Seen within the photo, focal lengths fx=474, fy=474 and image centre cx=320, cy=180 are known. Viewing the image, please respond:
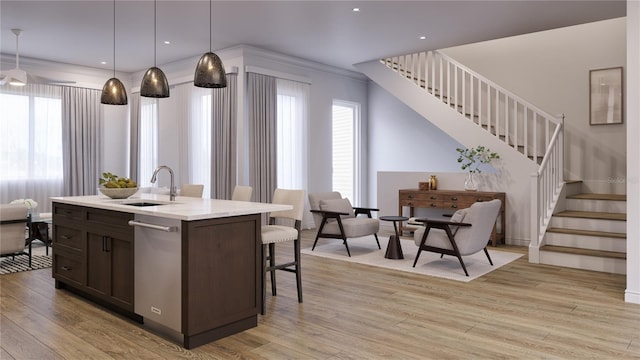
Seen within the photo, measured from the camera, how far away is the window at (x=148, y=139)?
29.4 ft

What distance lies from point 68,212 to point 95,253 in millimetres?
660

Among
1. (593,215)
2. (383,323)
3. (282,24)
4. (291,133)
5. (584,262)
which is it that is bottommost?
(383,323)

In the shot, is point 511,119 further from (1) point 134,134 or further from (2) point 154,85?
(1) point 134,134

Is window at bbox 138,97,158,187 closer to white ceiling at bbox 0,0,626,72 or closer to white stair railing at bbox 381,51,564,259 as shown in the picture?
white ceiling at bbox 0,0,626,72

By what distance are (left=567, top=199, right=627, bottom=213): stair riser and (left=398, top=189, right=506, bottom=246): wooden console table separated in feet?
2.95

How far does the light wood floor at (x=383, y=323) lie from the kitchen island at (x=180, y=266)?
135 mm

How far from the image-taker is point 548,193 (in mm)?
6121

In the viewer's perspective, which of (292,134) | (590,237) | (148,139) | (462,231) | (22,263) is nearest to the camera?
(462,231)

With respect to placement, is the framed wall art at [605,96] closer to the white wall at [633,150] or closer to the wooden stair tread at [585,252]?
the wooden stair tread at [585,252]

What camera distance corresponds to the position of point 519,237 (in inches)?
272

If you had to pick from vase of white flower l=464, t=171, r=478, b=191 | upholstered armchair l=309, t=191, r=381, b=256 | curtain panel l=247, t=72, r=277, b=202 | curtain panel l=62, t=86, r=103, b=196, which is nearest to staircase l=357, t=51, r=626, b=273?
vase of white flower l=464, t=171, r=478, b=191

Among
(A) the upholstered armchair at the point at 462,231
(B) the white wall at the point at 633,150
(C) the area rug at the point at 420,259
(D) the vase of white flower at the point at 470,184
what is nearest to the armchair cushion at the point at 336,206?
(C) the area rug at the point at 420,259

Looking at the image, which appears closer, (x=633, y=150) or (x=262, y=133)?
(x=633, y=150)

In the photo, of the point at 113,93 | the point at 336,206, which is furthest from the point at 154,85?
the point at 336,206
